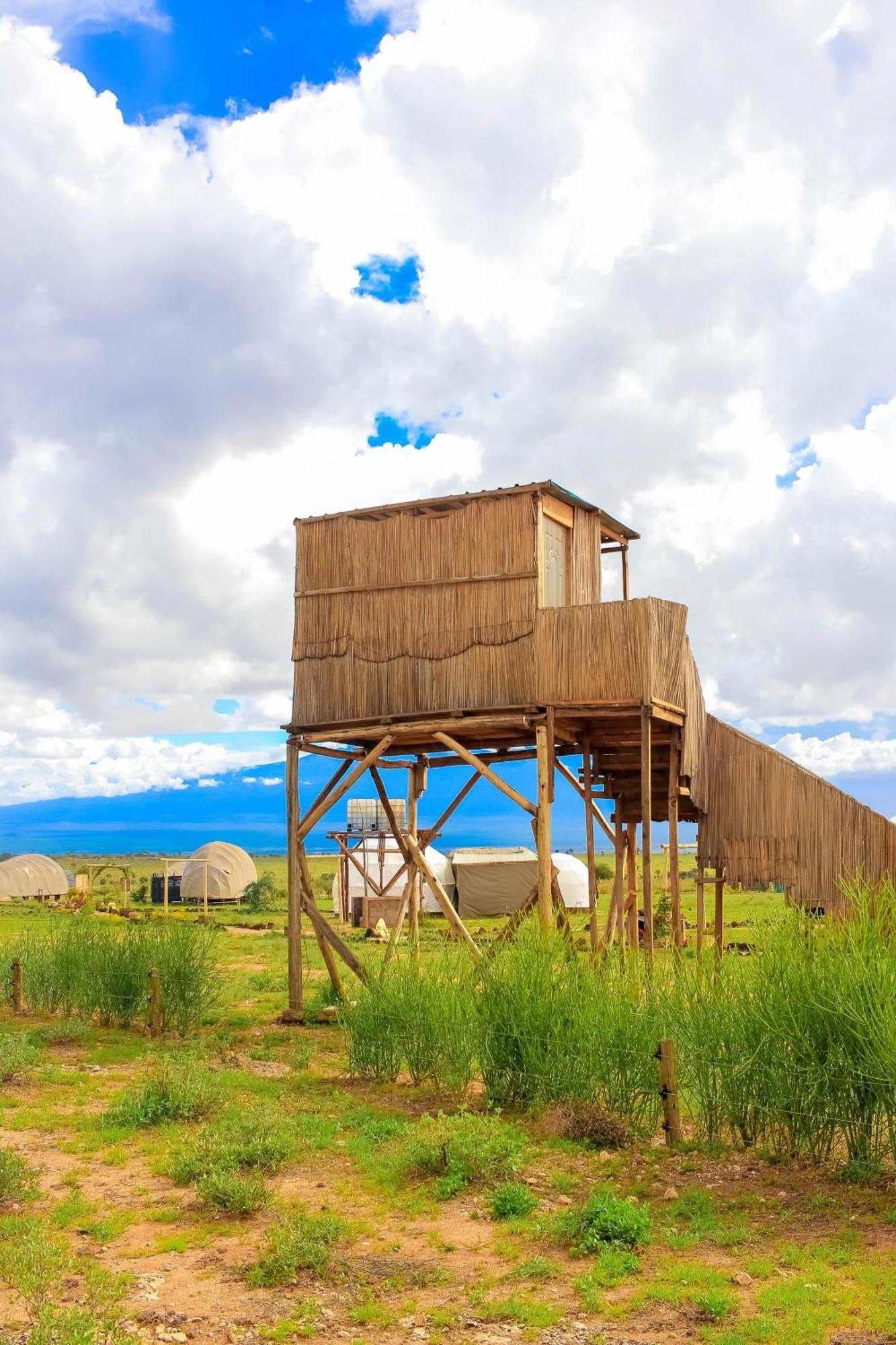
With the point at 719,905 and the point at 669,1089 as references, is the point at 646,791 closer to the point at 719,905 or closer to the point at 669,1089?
the point at 719,905

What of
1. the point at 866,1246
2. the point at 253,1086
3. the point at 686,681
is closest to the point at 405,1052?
the point at 253,1086

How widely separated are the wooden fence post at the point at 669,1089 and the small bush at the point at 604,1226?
1.65 m

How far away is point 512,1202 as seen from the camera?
863 cm

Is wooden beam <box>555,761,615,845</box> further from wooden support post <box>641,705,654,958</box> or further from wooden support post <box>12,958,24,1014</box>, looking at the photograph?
wooden support post <box>12,958,24,1014</box>

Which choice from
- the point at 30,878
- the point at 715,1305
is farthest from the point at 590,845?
the point at 30,878

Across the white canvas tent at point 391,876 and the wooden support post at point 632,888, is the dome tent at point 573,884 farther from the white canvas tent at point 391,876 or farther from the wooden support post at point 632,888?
the wooden support post at point 632,888

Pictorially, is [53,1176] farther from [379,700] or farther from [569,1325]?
[379,700]

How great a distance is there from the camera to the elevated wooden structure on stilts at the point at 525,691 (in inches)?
659

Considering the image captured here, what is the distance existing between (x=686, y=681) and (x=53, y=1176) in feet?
35.9

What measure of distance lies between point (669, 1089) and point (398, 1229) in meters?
2.54

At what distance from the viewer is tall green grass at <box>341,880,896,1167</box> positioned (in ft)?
29.8

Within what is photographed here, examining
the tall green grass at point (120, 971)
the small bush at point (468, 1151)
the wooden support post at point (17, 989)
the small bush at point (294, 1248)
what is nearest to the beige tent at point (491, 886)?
the tall green grass at point (120, 971)

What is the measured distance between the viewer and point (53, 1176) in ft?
32.4

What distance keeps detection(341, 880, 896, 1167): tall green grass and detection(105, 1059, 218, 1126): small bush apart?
1.81m
